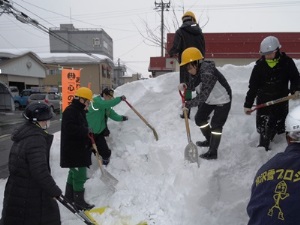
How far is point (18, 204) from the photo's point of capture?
8.45ft

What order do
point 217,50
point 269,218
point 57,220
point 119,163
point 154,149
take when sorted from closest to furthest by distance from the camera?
point 269,218, point 57,220, point 154,149, point 119,163, point 217,50

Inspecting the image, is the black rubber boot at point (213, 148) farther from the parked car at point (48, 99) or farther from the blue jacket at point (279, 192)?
the parked car at point (48, 99)

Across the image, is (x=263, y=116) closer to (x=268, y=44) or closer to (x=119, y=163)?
(x=268, y=44)

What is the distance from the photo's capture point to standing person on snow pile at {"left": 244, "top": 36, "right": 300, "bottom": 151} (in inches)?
148

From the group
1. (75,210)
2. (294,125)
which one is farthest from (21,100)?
(294,125)

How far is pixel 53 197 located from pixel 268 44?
3.06 metres

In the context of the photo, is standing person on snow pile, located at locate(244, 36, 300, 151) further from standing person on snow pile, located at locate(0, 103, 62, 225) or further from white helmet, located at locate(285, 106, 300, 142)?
standing person on snow pile, located at locate(0, 103, 62, 225)

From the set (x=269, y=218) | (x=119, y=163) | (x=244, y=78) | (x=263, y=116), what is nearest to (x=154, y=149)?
(x=119, y=163)

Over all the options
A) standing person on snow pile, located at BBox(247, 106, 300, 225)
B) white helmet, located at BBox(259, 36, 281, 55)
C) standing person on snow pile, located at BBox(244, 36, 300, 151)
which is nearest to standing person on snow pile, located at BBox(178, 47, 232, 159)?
standing person on snow pile, located at BBox(244, 36, 300, 151)

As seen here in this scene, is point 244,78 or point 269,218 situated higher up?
point 244,78

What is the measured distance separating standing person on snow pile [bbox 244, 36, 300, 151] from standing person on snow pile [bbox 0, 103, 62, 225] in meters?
2.80

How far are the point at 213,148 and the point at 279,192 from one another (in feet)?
8.11

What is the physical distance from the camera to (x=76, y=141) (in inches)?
156

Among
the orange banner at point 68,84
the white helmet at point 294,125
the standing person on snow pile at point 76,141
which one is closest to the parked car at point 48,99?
the orange banner at point 68,84
